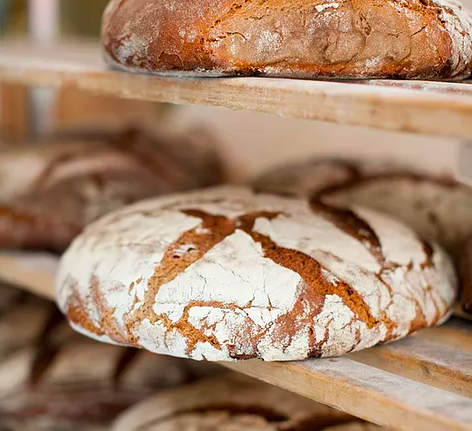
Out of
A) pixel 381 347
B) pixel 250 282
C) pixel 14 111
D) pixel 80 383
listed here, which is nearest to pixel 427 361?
pixel 381 347

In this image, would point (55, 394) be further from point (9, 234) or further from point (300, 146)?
point (300, 146)

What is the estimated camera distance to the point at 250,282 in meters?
0.97

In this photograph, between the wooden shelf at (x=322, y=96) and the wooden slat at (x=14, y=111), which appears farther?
the wooden slat at (x=14, y=111)

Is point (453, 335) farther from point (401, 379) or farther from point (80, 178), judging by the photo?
point (80, 178)

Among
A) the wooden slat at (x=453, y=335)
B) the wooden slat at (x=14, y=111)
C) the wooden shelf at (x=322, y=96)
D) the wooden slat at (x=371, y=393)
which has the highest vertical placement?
the wooden shelf at (x=322, y=96)

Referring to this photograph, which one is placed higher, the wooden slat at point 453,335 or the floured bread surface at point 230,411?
the wooden slat at point 453,335

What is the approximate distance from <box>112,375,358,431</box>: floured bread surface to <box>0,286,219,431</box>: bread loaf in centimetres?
10

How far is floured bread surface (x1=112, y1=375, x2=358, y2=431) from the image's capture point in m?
1.26

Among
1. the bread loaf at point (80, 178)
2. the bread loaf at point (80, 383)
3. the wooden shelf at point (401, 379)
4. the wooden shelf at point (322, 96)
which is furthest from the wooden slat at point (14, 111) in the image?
the wooden shelf at point (401, 379)

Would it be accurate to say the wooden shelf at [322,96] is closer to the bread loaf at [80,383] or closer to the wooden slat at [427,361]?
the wooden slat at [427,361]

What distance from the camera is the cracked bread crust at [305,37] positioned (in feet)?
3.17

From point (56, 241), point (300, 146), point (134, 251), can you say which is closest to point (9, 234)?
→ point (56, 241)

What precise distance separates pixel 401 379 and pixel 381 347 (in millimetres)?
121

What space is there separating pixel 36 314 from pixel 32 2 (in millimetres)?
1180
